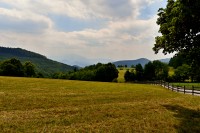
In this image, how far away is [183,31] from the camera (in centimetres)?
2706

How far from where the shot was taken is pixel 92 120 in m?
20.3

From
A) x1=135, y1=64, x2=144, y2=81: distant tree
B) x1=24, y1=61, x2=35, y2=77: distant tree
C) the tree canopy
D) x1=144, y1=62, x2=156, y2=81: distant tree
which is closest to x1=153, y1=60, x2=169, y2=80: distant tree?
x1=144, y1=62, x2=156, y2=81: distant tree

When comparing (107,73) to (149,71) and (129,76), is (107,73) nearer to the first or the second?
(129,76)

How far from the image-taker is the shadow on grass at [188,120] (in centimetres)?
2055

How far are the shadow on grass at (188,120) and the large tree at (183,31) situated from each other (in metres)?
4.90

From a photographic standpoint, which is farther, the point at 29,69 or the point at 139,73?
the point at 139,73

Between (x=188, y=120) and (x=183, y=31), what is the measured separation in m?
9.24

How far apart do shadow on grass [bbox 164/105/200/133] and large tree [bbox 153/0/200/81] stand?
4895 millimetres

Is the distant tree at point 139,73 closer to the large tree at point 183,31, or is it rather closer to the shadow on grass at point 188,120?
the large tree at point 183,31

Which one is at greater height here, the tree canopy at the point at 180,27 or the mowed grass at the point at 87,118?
the tree canopy at the point at 180,27

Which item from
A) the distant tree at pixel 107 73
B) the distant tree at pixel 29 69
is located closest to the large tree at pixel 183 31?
the distant tree at pixel 107 73

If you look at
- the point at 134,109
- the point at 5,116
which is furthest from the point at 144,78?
the point at 5,116

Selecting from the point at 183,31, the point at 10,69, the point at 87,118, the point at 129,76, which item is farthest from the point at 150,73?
the point at 87,118

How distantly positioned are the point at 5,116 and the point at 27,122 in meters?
1.99
